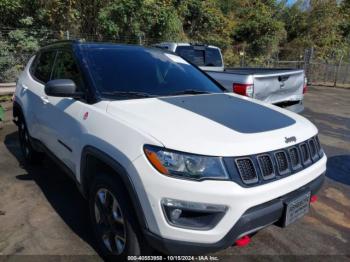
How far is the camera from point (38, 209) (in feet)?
12.5

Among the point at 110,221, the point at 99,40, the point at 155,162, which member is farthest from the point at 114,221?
the point at 99,40

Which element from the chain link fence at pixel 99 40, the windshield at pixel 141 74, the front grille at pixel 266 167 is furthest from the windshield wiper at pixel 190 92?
the chain link fence at pixel 99 40

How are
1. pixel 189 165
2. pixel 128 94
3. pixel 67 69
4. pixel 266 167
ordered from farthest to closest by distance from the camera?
pixel 67 69 < pixel 128 94 < pixel 266 167 < pixel 189 165

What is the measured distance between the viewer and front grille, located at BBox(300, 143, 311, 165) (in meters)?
2.74

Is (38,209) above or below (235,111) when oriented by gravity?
below

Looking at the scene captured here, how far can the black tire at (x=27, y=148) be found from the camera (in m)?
4.90

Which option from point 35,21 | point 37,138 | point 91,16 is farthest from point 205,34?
point 37,138

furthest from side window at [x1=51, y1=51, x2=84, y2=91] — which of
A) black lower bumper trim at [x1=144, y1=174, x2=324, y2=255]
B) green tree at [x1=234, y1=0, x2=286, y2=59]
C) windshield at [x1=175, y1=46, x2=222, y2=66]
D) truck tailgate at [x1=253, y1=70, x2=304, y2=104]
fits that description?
green tree at [x1=234, y1=0, x2=286, y2=59]

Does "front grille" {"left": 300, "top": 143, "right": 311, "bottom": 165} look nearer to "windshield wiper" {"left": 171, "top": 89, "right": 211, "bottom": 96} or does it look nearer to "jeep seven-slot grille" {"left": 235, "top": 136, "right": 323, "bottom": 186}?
"jeep seven-slot grille" {"left": 235, "top": 136, "right": 323, "bottom": 186}

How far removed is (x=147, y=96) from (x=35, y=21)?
13.3 metres

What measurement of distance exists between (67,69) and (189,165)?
2030 millimetres

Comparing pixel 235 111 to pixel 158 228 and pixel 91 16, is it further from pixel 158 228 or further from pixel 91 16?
pixel 91 16

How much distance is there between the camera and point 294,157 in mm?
2627

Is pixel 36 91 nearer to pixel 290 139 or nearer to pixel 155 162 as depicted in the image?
pixel 155 162
